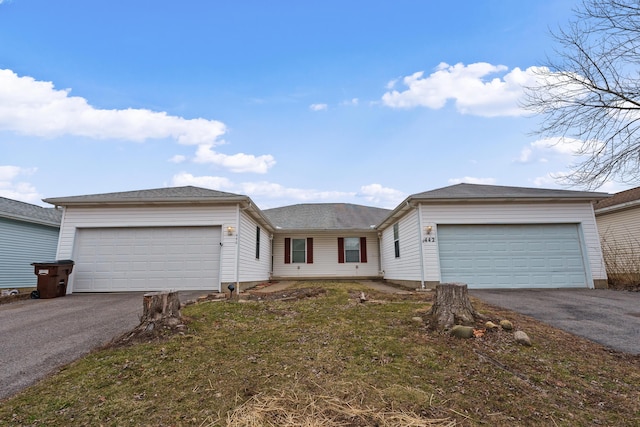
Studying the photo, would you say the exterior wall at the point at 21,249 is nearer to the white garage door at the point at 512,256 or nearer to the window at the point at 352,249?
the window at the point at 352,249

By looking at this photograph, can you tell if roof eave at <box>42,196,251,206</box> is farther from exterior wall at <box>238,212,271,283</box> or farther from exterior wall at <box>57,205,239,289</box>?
exterior wall at <box>238,212,271,283</box>

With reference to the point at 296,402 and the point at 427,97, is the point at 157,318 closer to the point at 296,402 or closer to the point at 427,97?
the point at 296,402

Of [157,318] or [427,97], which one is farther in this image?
A: [427,97]

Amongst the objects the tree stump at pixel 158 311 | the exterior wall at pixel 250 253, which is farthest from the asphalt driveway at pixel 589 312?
the exterior wall at pixel 250 253

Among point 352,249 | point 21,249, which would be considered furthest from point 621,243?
point 21,249

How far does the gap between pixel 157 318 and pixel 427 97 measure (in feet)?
39.7

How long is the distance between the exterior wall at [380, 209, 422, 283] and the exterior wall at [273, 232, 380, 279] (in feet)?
5.01

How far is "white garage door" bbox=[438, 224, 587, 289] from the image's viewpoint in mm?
8898

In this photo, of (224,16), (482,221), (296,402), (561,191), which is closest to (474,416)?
(296,402)

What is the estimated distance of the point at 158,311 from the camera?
12.9ft

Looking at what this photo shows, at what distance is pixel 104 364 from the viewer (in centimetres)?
297

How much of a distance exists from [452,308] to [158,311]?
407 centimetres

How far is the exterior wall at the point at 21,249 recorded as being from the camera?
10920 mm

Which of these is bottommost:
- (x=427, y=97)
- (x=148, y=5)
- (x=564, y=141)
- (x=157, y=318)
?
(x=157, y=318)
